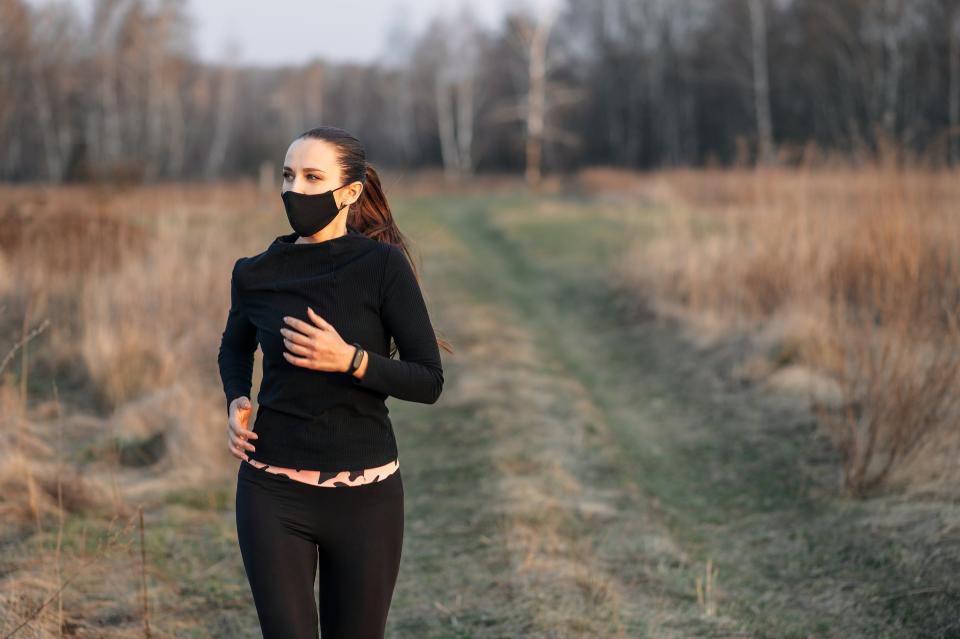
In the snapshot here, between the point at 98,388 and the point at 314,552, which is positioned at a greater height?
the point at 314,552

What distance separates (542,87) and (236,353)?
31319 millimetres

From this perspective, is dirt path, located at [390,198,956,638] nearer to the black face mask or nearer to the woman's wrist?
the woman's wrist

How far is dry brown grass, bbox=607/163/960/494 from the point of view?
4.77m

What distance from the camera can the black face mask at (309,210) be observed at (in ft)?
7.55

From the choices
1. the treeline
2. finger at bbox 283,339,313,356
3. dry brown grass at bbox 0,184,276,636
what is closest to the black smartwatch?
finger at bbox 283,339,313,356

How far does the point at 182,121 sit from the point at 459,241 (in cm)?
3064

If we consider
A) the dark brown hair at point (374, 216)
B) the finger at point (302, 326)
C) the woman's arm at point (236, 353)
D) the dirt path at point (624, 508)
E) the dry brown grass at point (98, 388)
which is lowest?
the dirt path at point (624, 508)

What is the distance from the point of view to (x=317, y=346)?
2059mm

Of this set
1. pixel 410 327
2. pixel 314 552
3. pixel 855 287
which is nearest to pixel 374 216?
pixel 410 327

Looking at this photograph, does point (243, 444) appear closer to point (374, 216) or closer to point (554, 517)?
point (374, 216)

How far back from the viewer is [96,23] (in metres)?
35.4

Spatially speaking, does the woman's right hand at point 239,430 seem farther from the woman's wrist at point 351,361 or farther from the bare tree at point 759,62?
the bare tree at point 759,62

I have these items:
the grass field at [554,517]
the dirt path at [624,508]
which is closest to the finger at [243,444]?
the grass field at [554,517]

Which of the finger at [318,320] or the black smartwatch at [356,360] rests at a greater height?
the finger at [318,320]
